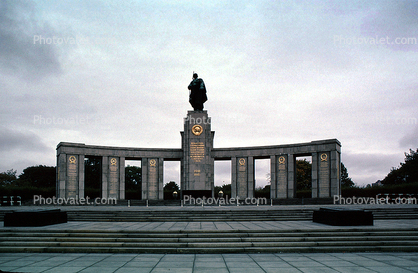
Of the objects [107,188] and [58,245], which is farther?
[107,188]

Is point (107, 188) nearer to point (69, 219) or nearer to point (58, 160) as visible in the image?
point (58, 160)

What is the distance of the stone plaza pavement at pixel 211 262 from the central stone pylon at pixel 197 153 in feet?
81.0

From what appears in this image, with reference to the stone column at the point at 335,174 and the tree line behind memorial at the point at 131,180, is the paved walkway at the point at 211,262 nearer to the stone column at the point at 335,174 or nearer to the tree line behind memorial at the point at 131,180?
the stone column at the point at 335,174

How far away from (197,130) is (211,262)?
2751 centimetres

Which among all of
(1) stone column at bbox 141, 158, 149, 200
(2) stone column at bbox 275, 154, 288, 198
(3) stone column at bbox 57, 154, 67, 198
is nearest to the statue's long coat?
(1) stone column at bbox 141, 158, 149, 200

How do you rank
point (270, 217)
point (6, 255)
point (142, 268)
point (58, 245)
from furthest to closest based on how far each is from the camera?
1. point (270, 217)
2. point (58, 245)
3. point (6, 255)
4. point (142, 268)

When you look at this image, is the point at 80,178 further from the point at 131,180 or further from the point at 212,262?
the point at 131,180

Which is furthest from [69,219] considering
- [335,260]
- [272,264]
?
[335,260]

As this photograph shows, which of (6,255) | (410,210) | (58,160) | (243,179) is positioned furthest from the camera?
(243,179)

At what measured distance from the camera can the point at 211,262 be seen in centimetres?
966

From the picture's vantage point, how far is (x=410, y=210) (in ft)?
63.5

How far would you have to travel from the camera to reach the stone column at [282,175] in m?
37.2

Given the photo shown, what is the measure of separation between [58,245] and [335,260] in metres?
10.1

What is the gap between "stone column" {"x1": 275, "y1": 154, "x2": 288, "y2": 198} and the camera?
1465 inches
